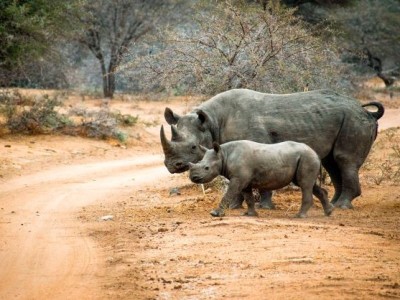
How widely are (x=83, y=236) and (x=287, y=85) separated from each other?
21.7ft

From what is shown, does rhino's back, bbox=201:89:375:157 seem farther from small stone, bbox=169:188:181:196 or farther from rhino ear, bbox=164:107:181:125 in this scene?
small stone, bbox=169:188:181:196

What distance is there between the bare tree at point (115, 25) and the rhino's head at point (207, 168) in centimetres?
2096

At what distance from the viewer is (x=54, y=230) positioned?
9953 millimetres

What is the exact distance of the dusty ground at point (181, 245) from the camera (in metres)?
6.86

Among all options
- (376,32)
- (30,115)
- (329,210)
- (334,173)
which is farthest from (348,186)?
(376,32)

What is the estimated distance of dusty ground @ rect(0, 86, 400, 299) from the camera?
6859mm

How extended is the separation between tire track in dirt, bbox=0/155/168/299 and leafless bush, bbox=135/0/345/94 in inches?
92.0

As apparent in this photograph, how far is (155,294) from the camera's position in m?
6.75

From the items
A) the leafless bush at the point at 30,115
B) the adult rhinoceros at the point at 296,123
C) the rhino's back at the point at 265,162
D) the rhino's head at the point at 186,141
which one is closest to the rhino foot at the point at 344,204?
the adult rhinoceros at the point at 296,123

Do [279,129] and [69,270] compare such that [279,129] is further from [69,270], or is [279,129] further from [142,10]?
[142,10]

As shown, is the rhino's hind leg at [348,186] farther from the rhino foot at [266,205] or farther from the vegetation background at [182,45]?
the vegetation background at [182,45]

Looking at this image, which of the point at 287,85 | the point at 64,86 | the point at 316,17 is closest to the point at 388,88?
the point at 316,17

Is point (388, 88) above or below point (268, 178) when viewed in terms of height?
below

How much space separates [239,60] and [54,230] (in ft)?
19.5
